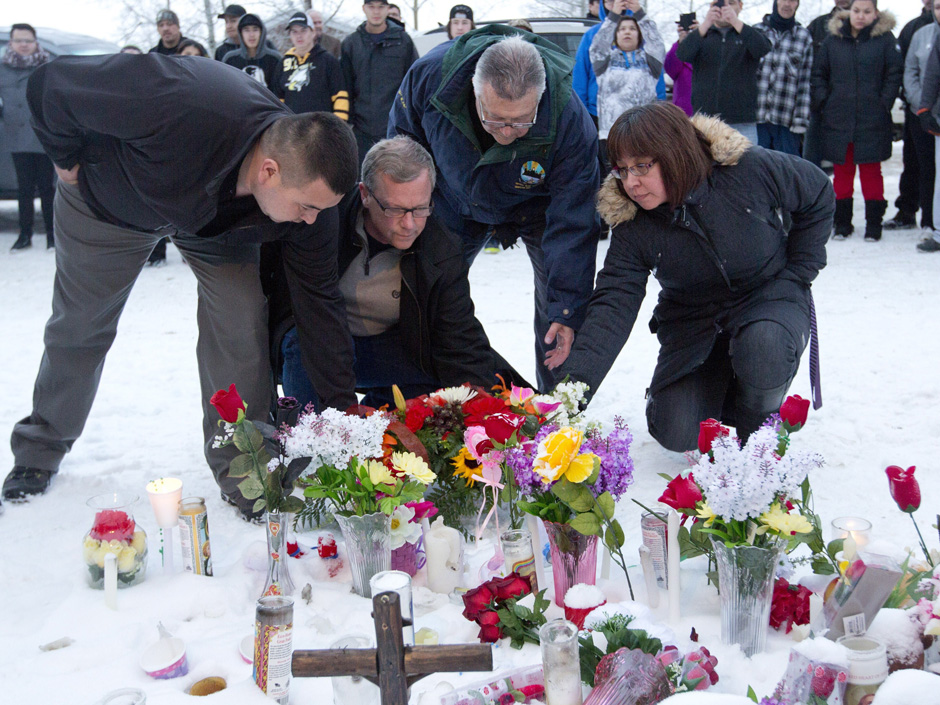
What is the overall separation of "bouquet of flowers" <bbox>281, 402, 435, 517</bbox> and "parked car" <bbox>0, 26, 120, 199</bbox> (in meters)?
6.53

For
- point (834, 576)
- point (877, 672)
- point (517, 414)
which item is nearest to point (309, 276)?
point (517, 414)

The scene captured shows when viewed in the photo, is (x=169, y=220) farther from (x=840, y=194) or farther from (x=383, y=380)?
(x=840, y=194)

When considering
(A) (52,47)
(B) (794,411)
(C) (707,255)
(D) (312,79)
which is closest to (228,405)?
(B) (794,411)

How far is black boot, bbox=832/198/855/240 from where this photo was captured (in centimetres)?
715

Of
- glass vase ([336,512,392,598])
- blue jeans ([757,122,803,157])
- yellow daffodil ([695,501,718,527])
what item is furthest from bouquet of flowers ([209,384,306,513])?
blue jeans ([757,122,803,157])

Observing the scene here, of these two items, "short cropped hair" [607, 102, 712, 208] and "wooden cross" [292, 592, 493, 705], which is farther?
"short cropped hair" [607, 102, 712, 208]

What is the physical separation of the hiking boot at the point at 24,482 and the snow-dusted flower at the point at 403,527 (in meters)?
1.56

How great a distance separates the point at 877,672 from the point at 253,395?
84.1 inches

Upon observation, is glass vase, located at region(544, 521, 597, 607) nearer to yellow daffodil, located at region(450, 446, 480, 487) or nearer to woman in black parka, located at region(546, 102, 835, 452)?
yellow daffodil, located at region(450, 446, 480, 487)

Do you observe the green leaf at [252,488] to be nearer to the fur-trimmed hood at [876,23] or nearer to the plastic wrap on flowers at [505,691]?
the plastic wrap on flowers at [505,691]

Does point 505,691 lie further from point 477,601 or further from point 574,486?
point 574,486

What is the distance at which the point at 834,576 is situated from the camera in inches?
85.9

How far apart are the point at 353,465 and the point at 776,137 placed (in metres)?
5.74

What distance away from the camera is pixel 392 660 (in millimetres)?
1306
